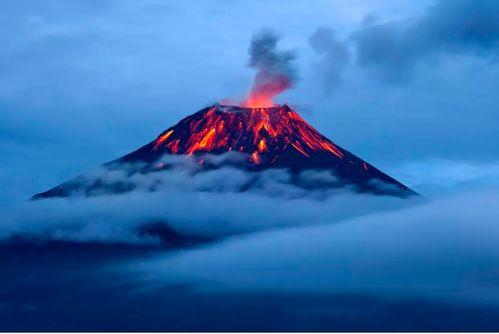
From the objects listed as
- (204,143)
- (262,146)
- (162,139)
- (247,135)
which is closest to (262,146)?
(262,146)

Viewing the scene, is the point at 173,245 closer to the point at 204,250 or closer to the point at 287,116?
the point at 204,250

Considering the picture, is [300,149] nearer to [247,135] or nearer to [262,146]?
[262,146]

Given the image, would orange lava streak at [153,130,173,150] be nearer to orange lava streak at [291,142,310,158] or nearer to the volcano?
the volcano

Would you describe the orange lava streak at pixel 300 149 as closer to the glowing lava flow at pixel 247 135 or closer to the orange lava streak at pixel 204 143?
the glowing lava flow at pixel 247 135

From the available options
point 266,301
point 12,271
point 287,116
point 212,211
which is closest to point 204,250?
point 212,211

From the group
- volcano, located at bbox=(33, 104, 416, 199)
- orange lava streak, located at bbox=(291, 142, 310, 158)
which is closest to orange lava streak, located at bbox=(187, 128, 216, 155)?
volcano, located at bbox=(33, 104, 416, 199)

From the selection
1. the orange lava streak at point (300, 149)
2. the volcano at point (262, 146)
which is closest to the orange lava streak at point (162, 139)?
the volcano at point (262, 146)

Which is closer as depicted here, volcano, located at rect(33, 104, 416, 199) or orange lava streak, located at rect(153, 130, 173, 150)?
volcano, located at rect(33, 104, 416, 199)
